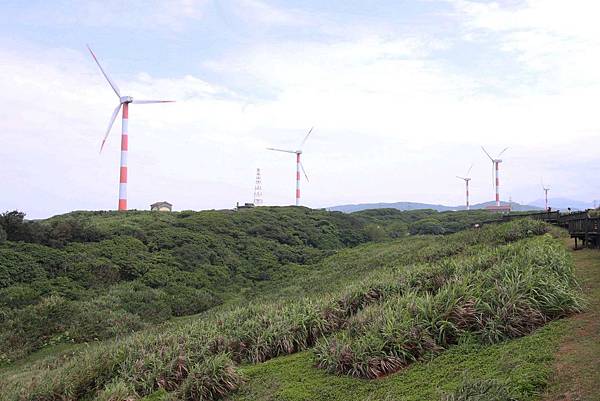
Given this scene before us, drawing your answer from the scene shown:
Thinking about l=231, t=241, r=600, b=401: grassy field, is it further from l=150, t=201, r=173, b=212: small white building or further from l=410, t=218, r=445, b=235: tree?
l=150, t=201, r=173, b=212: small white building

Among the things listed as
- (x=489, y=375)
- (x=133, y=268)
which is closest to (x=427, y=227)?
(x=133, y=268)

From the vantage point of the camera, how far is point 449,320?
806 centimetres

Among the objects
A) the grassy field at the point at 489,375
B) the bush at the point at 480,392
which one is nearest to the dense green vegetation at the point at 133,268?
the grassy field at the point at 489,375

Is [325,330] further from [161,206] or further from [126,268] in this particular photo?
[161,206]

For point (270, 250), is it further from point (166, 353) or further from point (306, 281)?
point (166, 353)

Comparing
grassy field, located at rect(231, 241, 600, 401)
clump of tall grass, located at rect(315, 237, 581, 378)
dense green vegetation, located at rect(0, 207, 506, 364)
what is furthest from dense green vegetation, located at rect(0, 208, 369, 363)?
clump of tall grass, located at rect(315, 237, 581, 378)

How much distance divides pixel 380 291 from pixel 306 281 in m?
14.4

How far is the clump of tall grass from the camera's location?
24.7 feet

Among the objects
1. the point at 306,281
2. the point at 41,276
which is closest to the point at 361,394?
the point at 306,281

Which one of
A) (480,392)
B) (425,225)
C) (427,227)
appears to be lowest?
(480,392)

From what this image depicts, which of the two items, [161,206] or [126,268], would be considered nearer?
[126,268]

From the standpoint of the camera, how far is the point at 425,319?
321 inches

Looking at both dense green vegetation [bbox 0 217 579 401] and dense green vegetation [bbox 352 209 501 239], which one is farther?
dense green vegetation [bbox 352 209 501 239]

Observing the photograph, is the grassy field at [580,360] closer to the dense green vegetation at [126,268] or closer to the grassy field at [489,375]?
the grassy field at [489,375]
